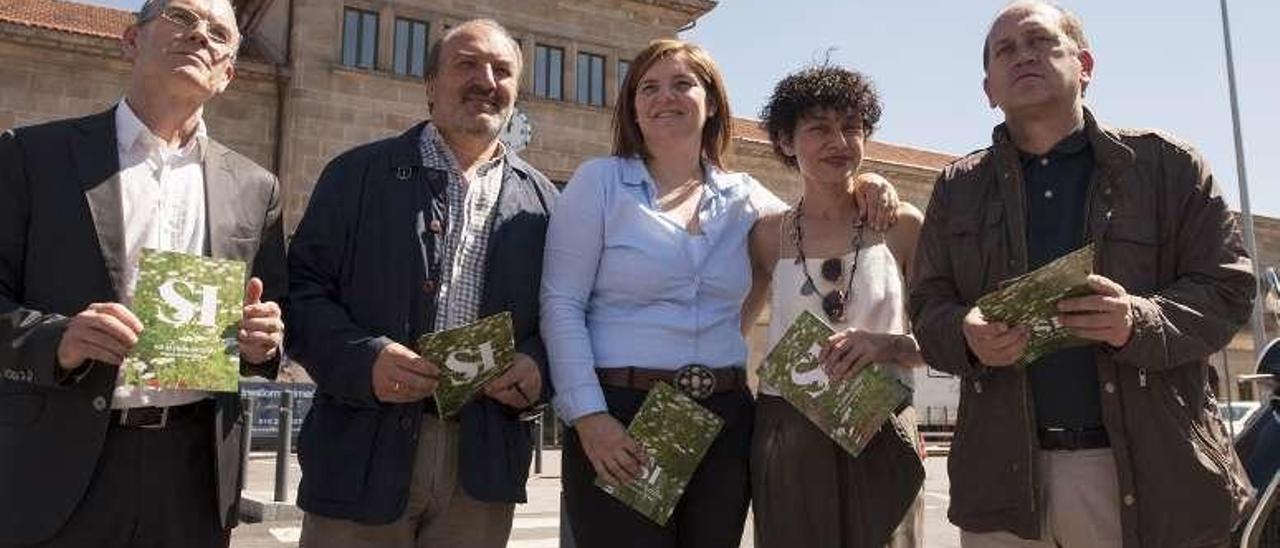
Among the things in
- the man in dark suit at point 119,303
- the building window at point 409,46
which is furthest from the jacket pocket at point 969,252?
the building window at point 409,46

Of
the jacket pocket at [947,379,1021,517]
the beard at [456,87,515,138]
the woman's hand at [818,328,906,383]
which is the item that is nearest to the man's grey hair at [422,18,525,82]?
the beard at [456,87,515,138]

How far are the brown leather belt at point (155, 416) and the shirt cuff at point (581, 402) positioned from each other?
3.32 feet

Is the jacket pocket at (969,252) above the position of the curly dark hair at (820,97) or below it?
below

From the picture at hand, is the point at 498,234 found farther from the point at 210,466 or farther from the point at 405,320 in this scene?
the point at 210,466

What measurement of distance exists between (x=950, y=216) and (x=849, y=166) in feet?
1.21

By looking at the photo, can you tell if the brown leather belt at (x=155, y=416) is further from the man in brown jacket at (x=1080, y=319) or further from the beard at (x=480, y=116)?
the man in brown jacket at (x=1080, y=319)

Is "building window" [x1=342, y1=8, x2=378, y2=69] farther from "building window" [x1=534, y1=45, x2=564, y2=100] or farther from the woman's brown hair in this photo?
the woman's brown hair

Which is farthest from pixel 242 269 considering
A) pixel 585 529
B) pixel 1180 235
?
pixel 1180 235

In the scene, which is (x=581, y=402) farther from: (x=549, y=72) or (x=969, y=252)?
(x=549, y=72)

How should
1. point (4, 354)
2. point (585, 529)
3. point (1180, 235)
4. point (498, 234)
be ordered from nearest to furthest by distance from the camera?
point (4, 354)
point (1180, 235)
point (585, 529)
point (498, 234)

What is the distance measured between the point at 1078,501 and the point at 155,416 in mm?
2497

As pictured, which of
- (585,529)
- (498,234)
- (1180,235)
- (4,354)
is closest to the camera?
(4,354)

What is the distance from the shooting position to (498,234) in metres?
3.06

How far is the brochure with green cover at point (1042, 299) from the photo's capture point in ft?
7.27
